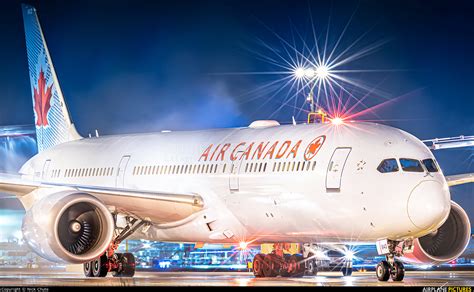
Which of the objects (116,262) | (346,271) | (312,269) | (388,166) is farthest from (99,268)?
(388,166)

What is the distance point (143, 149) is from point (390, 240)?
855 centimetres

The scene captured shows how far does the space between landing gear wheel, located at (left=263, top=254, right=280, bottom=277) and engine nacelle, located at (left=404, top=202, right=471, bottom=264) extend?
3432mm

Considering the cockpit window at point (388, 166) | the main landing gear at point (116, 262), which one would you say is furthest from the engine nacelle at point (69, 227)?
the cockpit window at point (388, 166)

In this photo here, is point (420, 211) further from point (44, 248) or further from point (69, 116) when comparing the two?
point (69, 116)

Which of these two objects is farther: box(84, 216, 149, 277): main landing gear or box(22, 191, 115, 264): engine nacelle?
box(84, 216, 149, 277): main landing gear

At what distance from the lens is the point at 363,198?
20.7 metres

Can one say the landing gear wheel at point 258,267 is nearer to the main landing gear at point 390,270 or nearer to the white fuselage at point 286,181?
the white fuselage at point 286,181

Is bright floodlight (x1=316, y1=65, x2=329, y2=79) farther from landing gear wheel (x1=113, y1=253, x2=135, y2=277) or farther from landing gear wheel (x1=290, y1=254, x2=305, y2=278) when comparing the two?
landing gear wheel (x1=113, y1=253, x2=135, y2=277)

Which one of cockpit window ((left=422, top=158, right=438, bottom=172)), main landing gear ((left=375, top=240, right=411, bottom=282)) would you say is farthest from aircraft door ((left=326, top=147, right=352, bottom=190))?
main landing gear ((left=375, top=240, right=411, bottom=282))

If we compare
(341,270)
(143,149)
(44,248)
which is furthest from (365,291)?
(341,270)

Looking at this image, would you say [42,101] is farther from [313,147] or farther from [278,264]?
[313,147]

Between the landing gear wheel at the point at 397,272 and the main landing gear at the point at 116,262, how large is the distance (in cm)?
735

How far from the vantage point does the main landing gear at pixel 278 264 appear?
2528cm

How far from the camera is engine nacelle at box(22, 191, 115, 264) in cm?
2150
